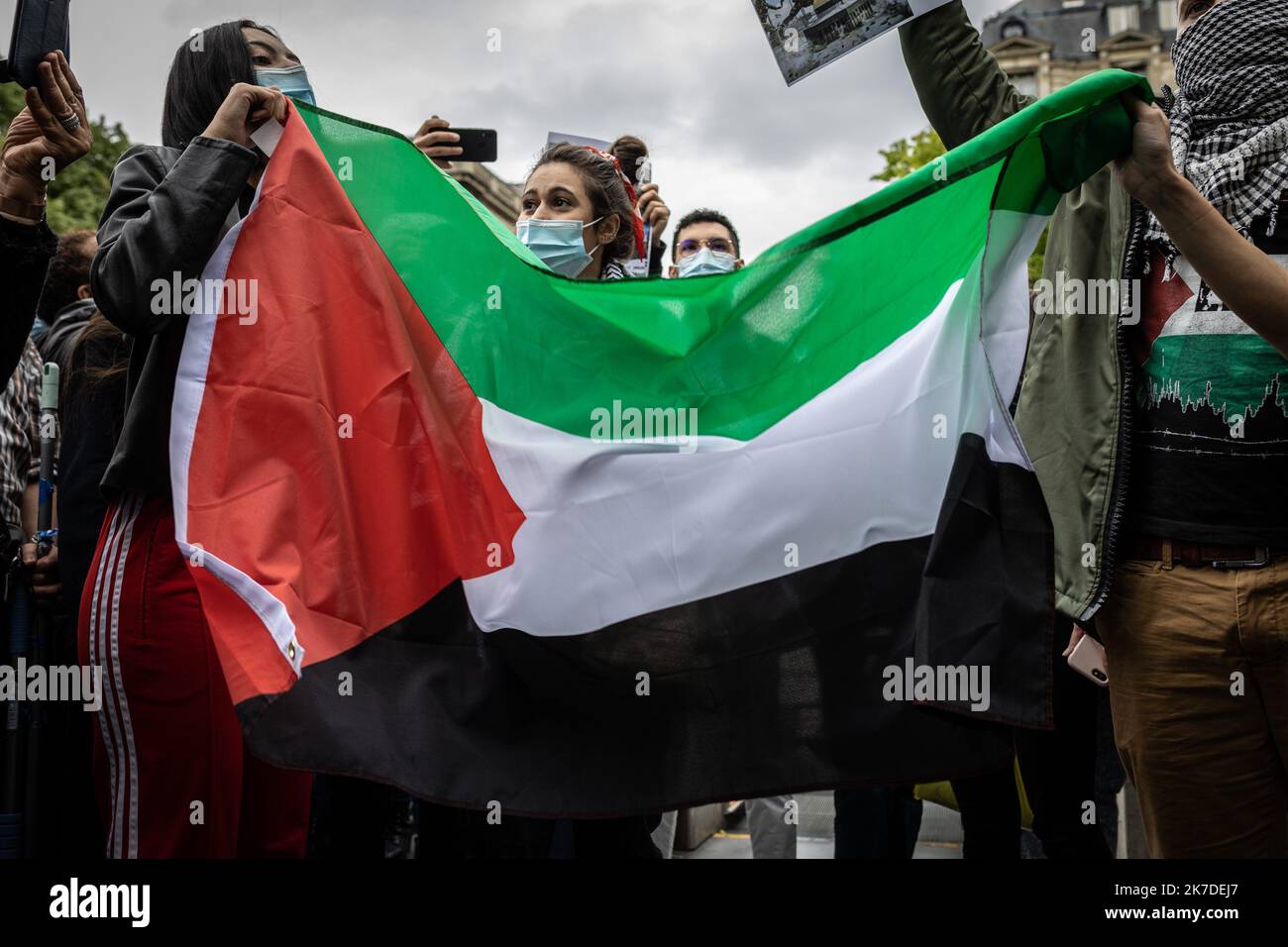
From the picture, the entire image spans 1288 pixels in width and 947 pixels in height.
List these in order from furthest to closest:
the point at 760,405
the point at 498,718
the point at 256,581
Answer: the point at 760,405 → the point at 498,718 → the point at 256,581

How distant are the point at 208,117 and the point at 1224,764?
258 cm

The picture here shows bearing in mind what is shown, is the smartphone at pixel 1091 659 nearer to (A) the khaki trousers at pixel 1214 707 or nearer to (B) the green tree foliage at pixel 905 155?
(A) the khaki trousers at pixel 1214 707

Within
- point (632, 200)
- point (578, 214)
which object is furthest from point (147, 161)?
point (632, 200)

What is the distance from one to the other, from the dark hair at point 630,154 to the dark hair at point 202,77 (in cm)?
274

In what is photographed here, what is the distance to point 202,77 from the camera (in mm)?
2619

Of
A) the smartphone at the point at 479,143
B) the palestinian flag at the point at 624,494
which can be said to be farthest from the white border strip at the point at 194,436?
the smartphone at the point at 479,143

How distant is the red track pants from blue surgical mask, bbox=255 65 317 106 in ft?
3.55

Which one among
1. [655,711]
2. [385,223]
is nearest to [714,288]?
[385,223]

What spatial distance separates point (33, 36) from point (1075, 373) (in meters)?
2.25

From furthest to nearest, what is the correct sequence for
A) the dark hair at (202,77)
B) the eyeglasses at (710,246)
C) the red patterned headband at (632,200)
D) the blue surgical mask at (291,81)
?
the eyeglasses at (710,246) < the red patterned headband at (632,200) < the blue surgical mask at (291,81) < the dark hair at (202,77)

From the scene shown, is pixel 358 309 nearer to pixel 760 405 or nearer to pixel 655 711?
pixel 760 405

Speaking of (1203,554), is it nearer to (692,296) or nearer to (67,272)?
(692,296)

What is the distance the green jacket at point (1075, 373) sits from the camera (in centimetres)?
236
